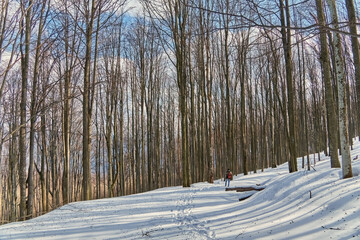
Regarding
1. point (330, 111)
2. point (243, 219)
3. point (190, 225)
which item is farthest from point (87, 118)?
point (330, 111)

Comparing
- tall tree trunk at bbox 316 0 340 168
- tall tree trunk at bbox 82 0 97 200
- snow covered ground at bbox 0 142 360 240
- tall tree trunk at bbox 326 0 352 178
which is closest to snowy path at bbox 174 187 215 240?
snow covered ground at bbox 0 142 360 240

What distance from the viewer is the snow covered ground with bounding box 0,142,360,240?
4773 millimetres

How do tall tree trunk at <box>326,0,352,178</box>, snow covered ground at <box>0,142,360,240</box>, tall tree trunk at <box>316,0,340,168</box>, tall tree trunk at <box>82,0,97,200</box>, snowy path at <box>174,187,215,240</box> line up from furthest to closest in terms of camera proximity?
tall tree trunk at <box>82,0,97,200</box>
tall tree trunk at <box>316,0,340,168</box>
tall tree trunk at <box>326,0,352,178</box>
snowy path at <box>174,187,215,240</box>
snow covered ground at <box>0,142,360,240</box>

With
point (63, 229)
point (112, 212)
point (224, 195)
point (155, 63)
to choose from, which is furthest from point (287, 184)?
point (155, 63)

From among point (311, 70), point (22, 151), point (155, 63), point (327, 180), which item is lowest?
point (327, 180)

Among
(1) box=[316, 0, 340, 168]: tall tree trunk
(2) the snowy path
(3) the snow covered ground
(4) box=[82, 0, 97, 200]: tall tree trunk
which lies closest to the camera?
(3) the snow covered ground

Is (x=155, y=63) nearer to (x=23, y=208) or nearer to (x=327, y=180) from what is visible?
(x=23, y=208)

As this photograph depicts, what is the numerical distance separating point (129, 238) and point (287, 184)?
532 centimetres

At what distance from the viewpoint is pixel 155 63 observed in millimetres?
25422

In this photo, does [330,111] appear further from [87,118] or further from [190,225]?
[87,118]

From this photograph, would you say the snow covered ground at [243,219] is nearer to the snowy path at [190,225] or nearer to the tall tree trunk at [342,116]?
the snowy path at [190,225]

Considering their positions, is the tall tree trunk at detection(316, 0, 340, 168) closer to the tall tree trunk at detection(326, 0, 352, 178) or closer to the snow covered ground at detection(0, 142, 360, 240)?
the snow covered ground at detection(0, 142, 360, 240)

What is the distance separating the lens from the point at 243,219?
254 inches

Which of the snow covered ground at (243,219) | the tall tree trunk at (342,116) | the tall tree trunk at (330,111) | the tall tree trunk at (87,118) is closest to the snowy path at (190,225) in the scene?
the snow covered ground at (243,219)
